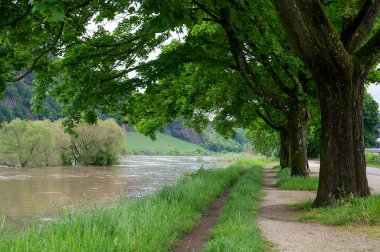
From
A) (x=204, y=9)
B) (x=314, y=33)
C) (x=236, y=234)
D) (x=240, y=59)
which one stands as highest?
(x=204, y=9)

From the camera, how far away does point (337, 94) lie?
1037 centimetres

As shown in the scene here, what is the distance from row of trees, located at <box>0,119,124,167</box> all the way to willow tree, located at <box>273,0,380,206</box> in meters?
52.8

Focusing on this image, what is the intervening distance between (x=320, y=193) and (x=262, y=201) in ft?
10.4

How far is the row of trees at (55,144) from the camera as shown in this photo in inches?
2247

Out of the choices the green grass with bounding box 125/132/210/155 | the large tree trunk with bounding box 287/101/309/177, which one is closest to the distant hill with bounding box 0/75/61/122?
the green grass with bounding box 125/132/210/155

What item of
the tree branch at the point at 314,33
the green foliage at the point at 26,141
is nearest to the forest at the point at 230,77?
the tree branch at the point at 314,33

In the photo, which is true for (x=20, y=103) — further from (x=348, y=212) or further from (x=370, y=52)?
(x=348, y=212)

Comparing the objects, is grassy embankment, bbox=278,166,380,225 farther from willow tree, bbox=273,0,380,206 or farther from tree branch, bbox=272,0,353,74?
tree branch, bbox=272,0,353,74

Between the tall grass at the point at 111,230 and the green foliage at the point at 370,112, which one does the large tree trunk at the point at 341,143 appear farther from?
the green foliage at the point at 370,112

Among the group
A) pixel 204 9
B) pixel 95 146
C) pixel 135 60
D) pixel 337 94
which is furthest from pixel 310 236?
pixel 95 146

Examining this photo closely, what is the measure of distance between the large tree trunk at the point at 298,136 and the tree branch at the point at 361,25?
580 cm

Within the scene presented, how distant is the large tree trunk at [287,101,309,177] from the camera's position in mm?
17422

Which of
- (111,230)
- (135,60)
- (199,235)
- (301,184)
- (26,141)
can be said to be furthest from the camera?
(26,141)

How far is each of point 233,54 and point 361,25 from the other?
4.24 metres
